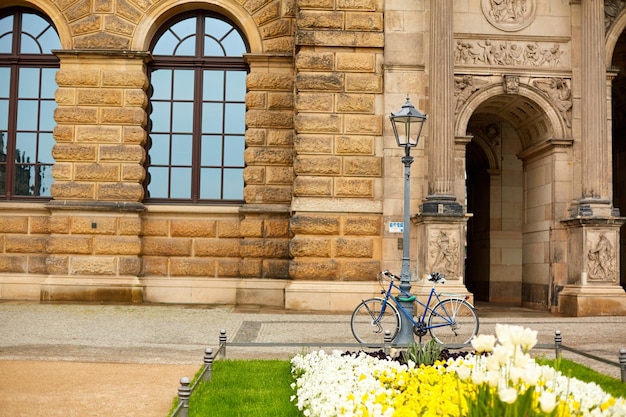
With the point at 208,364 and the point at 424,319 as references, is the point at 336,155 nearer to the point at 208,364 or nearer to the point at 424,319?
the point at 424,319

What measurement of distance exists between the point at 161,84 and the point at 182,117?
3.08 feet

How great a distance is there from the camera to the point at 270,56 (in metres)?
18.0

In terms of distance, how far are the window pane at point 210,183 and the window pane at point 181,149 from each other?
484mm

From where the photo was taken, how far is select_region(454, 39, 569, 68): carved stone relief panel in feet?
54.9

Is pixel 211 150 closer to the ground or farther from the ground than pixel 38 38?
closer to the ground

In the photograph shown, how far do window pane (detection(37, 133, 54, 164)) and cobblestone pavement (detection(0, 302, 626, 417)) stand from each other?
12.5 feet

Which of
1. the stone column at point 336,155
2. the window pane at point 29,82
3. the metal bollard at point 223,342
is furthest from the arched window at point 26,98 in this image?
the metal bollard at point 223,342

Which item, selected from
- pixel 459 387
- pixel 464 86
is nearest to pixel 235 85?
pixel 464 86

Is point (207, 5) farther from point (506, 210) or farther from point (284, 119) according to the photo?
point (506, 210)

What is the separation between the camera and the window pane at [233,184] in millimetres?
18438

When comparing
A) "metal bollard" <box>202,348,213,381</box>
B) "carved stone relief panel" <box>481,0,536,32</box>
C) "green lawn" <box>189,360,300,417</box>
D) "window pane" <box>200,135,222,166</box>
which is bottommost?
"green lawn" <box>189,360,300,417</box>

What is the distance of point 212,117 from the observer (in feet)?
61.2

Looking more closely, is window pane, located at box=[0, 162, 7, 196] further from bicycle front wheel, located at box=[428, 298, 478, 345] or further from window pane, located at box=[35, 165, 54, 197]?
bicycle front wheel, located at box=[428, 298, 478, 345]

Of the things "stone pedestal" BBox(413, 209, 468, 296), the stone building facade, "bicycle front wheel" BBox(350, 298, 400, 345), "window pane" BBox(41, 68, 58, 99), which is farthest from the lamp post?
"window pane" BBox(41, 68, 58, 99)
